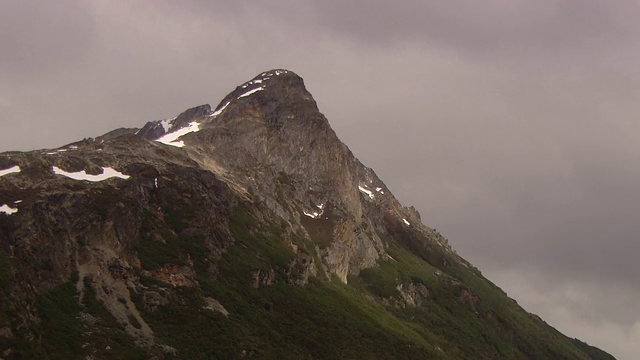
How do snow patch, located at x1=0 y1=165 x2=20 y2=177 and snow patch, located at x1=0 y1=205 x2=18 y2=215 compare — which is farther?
snow patch, located at x1=0 y1=165 x2=20 y2=177

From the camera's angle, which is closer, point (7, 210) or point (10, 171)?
point (7, 210)

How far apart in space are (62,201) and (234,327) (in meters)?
54.2

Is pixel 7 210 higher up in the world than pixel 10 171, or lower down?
lower down

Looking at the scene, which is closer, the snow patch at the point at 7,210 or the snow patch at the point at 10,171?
the snow patch at the point at 7,210

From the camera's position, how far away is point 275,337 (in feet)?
→ 579

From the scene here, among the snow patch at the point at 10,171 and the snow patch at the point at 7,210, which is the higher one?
the snow patch at the point at 10,171

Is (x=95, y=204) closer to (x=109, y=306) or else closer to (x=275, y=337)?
(x=109, y=306)

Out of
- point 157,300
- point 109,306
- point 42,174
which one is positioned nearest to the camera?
point 109,306

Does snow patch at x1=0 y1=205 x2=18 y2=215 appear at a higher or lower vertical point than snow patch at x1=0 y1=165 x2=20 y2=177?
lower

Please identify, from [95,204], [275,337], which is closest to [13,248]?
[95,204]

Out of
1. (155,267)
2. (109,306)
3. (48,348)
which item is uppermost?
(155,267)

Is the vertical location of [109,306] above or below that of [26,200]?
below

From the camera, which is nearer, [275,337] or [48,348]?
[48,348]

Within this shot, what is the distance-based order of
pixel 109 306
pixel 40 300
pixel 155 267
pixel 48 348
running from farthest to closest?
pixel 155 267, pixel 109 306, pixel 40 300, pixel 48 348
